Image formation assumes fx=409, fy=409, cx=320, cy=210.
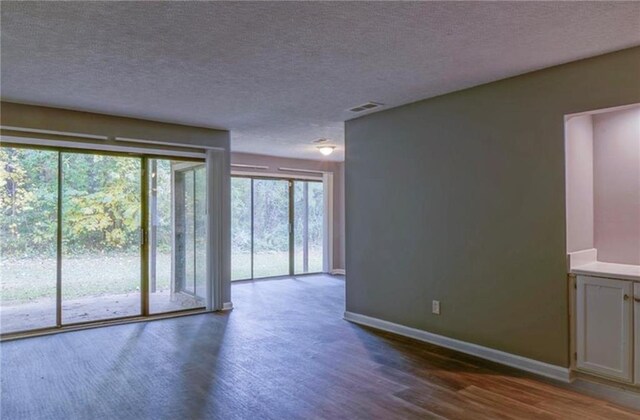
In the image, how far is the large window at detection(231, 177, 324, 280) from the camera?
8055 millimetres

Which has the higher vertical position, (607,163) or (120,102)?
(120,102)

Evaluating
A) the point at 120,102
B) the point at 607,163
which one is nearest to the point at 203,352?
the point at 120,102

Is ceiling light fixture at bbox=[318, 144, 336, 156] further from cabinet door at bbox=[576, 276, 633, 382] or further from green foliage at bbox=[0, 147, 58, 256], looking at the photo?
cabinet door at bbox=[576, 276, 633, 382]

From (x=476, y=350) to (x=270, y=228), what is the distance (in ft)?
17.5

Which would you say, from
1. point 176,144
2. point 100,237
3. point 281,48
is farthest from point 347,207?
point 100,237

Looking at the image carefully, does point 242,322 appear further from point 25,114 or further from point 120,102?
point 25,114

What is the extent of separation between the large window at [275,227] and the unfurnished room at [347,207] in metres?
2.23

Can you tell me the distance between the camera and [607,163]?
3561mm

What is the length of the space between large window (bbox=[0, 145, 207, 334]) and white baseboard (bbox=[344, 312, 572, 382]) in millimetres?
2530

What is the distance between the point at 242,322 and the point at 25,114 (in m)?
3.30

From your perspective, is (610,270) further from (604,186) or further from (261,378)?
(261,378)

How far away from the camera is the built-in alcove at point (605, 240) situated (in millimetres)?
2979

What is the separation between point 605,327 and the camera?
306 centimetres

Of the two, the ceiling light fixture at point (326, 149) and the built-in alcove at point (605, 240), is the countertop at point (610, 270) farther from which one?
the ceiling light fixture at point (326, 149)
